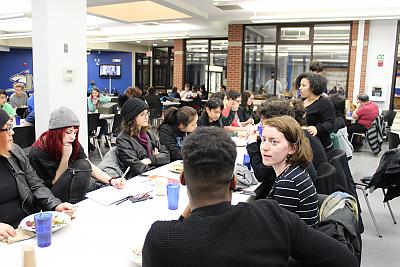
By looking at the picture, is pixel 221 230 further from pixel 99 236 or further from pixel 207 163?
pixel 99 236

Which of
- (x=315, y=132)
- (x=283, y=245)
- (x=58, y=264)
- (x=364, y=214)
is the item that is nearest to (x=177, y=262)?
(x=283, y=245)

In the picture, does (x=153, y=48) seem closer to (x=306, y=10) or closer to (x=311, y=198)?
(x=306, y=10)

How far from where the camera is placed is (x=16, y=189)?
2215 millimetres

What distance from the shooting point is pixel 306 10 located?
29.5 feet

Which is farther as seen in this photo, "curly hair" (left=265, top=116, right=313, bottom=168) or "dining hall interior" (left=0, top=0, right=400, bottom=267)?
"curly hair" (left=265, top=116, right=313, bottom=168)

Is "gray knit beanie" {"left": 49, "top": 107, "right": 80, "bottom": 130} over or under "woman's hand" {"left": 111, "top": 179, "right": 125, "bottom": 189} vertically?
over

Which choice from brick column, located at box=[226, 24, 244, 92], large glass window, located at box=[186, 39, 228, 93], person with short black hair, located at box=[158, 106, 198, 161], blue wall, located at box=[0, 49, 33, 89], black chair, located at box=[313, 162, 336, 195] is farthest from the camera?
blue wall, located at box=[0, 49, 33, 89]

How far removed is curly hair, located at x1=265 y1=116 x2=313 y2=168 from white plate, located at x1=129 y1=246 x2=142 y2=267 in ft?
3.23

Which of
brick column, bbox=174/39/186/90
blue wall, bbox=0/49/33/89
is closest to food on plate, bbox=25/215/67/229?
brick column, bbox=174/39/186/90

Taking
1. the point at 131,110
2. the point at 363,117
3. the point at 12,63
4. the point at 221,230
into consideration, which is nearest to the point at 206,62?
the point at 363,117

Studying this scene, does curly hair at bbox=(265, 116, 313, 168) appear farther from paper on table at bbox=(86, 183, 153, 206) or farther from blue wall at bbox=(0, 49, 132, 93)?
blue wall at bbox=(0, 49, 132, 93)

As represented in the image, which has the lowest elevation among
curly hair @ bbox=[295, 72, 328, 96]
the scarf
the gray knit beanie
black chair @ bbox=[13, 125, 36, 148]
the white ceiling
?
black chair @ bbox=[13, 125, 36, 148]

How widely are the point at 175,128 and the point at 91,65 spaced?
15.8 metres

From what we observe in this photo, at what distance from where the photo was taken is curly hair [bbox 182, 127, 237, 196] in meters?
1.12
